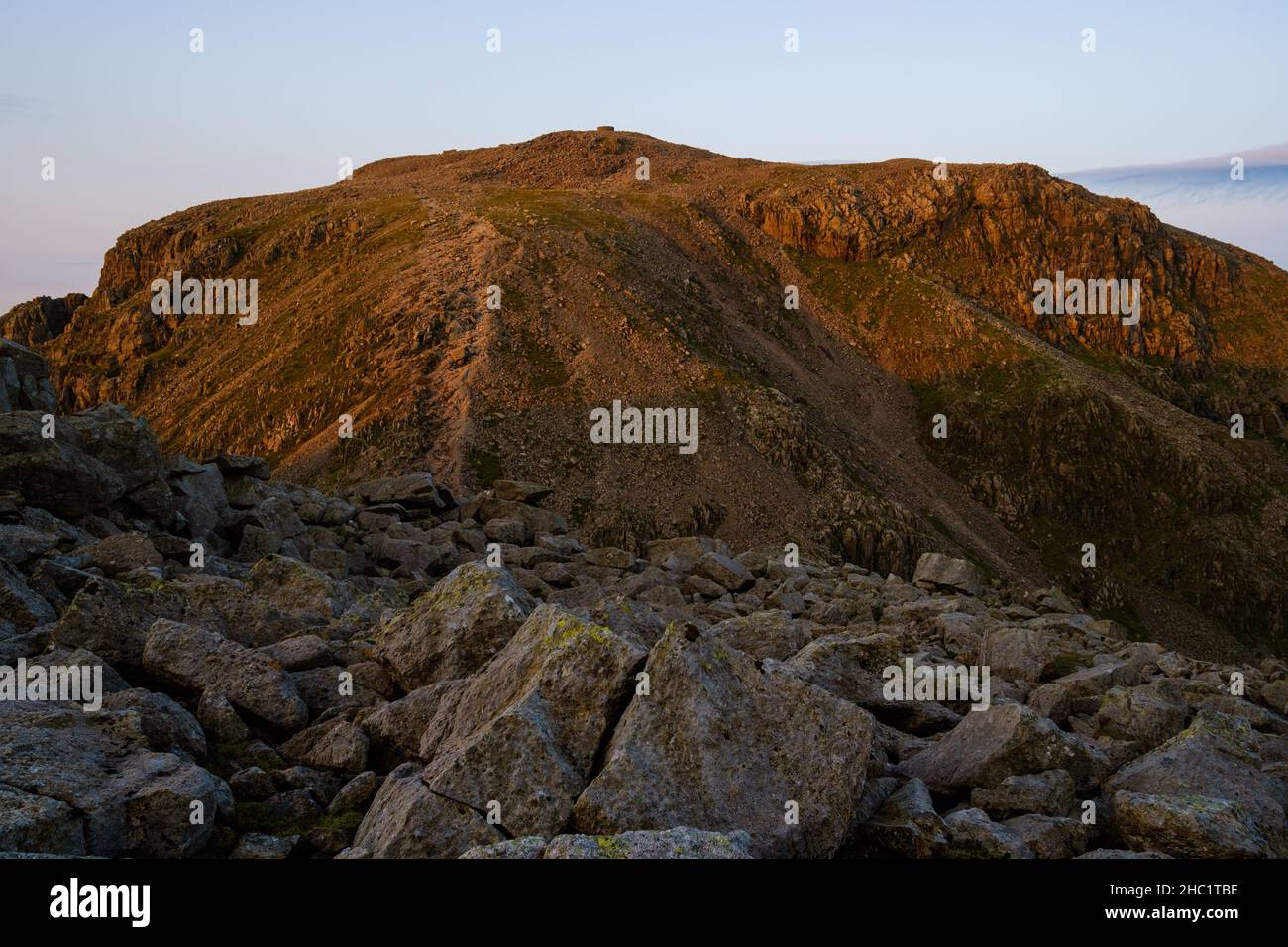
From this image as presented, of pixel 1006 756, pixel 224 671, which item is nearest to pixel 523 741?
pixel 224 671

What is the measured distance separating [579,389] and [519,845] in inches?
3245

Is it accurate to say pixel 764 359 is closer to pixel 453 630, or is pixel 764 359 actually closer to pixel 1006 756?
pixel 453 630

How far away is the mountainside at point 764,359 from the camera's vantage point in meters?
88.2

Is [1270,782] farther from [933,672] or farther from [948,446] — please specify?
[948,446]

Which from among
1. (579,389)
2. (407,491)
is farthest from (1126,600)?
(407,491)

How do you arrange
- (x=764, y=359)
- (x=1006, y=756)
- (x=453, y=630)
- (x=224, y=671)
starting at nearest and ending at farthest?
(x=1006, y=756)
(x=224, y=671)
(x=453, y=630)
(x=764, y=359)

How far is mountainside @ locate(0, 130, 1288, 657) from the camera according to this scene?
8825 centimetres

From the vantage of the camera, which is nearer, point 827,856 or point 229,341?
point 827,856

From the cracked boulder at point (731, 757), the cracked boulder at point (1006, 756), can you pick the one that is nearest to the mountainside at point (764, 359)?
the cracked boulder at point (1006, 756)

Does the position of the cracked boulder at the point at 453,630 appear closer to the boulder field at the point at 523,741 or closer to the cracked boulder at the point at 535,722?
the boulder field at the point at 523,741

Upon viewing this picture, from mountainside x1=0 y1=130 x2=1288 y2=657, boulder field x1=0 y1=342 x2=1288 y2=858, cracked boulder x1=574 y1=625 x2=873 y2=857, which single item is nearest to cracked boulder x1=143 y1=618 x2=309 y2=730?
boulder field x1=0 y1=342 x2=1288 y2=858

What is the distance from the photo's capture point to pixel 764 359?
118m
